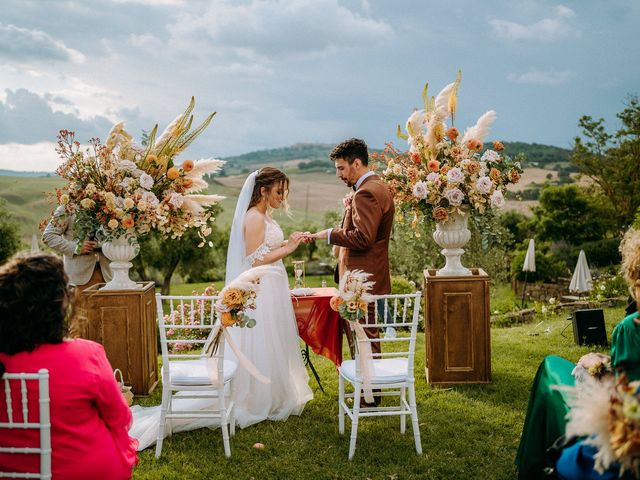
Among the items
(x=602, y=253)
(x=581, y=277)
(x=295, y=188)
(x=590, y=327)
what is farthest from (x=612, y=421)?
(x=295, y=188)

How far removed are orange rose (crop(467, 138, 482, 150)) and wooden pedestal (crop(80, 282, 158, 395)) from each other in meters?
3.25

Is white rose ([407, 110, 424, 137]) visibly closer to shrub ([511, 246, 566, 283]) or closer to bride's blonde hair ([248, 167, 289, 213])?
bride's blonde hair ([248, 167, 289, 213])

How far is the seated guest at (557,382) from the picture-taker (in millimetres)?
2785

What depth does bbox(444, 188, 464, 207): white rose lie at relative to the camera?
5.74 metres

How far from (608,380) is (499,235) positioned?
3.90 m

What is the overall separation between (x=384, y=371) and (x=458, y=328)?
65.0 inches

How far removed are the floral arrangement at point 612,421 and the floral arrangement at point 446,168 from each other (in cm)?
372

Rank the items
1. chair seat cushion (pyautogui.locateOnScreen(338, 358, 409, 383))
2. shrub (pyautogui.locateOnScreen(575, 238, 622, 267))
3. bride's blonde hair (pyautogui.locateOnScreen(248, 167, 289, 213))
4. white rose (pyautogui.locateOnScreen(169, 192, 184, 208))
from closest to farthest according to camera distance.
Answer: chair seat cushion (pyautogui.locateOnScreen(338, 358, 409, 383))
bride's blonde hair (pyautogui.locateOnScreen(248, 167, 289, 213))
white rose (pyautogui.locateOnScreen(169, 192, 184, 208))
shrub (pyautogui.locateOnScreen(575, 238, 622, 267))

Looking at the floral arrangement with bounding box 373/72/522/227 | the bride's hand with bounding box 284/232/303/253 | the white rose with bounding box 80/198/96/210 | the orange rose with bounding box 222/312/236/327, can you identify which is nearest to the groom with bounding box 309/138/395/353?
the bride's hand with bounding box 284/232/303/253

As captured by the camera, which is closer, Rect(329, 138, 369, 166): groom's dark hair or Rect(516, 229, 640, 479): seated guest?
Rect(516, 229, 640, 479): seated guest

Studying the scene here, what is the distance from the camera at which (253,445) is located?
4.76 meters

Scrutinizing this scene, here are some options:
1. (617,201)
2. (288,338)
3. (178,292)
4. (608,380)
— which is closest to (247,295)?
(288,338)

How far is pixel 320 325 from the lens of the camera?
5.64m

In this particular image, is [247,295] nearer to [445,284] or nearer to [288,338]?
[288,338]
